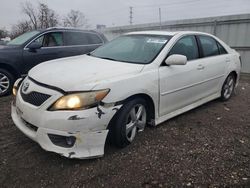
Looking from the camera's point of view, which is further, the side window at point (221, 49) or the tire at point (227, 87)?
the tire at point (227, 87)

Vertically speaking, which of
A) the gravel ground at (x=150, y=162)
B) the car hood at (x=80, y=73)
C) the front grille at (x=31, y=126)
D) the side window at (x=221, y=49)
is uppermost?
the car hood at (x=80, y=73)

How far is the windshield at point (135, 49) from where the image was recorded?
3547 mm

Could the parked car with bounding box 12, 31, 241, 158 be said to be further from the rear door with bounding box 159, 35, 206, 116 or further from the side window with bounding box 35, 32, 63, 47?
the side window with bounding box 35, 32, 63, 47

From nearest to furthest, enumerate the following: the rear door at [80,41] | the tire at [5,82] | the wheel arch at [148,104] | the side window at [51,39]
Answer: the wheel arch at [148,104]
the tire at [5,82]
the side window at [51,39]
the rear door at [80,41]

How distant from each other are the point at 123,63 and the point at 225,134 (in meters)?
1.89

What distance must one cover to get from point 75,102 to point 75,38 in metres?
4.54

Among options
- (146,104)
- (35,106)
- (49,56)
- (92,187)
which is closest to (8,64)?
(49,56)

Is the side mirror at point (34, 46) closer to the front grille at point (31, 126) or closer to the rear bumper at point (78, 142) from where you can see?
the front grille at point (31, 126)

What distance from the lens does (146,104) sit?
130 inches

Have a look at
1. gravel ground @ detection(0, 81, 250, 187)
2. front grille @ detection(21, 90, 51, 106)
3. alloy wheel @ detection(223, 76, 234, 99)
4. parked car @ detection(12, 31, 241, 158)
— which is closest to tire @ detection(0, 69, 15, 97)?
gravel ground @ detection(0, 81, 250, 187)

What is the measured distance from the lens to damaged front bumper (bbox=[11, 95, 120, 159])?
2.51m

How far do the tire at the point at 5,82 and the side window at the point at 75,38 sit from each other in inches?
70.2

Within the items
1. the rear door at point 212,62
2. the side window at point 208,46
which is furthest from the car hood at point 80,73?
the side window at point 208,46

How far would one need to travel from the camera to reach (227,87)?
536cm
